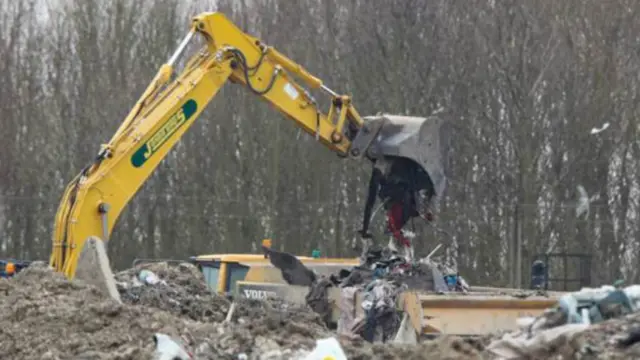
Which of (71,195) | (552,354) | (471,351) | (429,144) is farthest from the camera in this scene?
(429,144)

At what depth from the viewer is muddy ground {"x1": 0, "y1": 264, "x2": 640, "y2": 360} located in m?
7.82

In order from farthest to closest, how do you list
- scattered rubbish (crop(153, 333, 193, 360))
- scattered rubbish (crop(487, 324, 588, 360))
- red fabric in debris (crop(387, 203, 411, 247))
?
1. red fabric in debris (crop(387, 203, 411, 247))
2. scattered rubbish (crop(153, 333, 193, 360))
3. scattered rubbish (crop(487, 324, 588, 360))

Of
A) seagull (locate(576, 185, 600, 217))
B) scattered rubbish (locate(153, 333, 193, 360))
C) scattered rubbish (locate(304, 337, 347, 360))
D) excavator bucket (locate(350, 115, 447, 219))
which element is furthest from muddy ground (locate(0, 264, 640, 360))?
seagull (locate(576, 185, 600, 217))

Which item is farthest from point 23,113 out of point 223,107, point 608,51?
point 608,51

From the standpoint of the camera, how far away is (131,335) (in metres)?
8.32

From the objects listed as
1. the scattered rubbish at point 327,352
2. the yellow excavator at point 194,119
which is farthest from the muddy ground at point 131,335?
the yellow excavator at point 194,119

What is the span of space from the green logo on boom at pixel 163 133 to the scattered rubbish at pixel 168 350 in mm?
5875

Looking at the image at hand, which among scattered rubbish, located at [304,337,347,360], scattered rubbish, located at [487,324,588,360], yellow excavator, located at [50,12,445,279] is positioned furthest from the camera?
yellow excavator, located at [50,12,445,279]

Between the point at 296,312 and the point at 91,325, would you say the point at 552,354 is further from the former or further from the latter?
the point at 296,312

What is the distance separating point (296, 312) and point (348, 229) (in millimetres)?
14250

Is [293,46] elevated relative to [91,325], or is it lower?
elevated

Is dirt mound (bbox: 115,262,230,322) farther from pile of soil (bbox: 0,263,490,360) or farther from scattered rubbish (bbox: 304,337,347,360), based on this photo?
scattered rubbish (bbox: 304,337,347,360)

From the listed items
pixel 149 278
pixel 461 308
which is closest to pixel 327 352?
pixel 461 308

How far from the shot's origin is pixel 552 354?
22.7 feet
